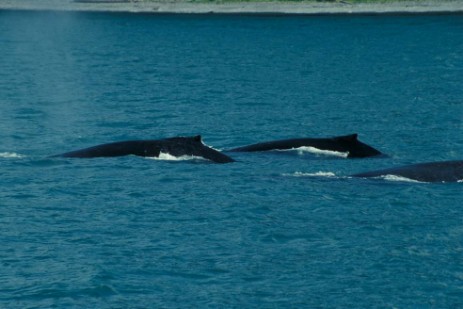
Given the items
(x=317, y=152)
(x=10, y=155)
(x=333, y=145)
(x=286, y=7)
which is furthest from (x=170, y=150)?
(x=286, y=7)

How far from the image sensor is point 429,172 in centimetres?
4341

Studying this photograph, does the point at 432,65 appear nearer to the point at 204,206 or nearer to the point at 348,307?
the point at 204,206

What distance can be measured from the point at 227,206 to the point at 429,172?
7504 millimetres

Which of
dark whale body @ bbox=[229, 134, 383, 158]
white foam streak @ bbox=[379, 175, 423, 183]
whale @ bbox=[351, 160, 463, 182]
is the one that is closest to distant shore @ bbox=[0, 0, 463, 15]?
dark whale body @ bbox=[229, 134, 383, 158]

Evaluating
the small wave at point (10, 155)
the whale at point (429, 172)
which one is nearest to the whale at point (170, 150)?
the small wave at point (10, 155)

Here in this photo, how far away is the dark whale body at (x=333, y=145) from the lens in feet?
162

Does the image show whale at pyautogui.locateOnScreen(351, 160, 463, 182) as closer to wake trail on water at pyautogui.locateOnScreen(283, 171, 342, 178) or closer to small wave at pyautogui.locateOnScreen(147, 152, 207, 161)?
wake trail on water at pyautogui.locateOnScreen(283, 171, 342, 178)

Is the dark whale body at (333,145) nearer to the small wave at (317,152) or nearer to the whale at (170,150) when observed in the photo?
the small wave at (317,152)

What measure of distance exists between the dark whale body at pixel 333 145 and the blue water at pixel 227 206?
3.26 feet

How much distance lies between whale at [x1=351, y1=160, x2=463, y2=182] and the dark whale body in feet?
15.5

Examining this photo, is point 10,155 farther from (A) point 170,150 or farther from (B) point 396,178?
(B) point 396,178

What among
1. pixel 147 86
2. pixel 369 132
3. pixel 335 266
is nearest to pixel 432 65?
pixel 147 86

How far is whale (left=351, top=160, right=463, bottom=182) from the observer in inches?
1693

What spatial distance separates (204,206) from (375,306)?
11441 millimetres
